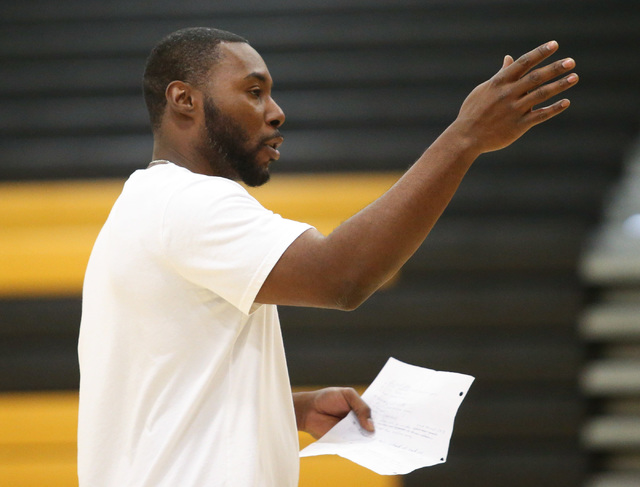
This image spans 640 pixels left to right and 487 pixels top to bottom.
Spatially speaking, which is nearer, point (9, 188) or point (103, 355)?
point (103, 355)

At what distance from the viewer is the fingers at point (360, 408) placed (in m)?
1.27

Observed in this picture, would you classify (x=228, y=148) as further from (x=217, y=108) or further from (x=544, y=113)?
(x=544, y=113)

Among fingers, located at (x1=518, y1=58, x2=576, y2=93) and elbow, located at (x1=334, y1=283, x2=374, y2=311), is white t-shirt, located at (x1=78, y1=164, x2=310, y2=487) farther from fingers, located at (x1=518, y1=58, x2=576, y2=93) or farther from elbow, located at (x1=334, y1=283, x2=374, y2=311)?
fingers, located at (x1=518, y1=58, x2=576, y2=93)

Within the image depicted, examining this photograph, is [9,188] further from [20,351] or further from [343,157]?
[343,157]

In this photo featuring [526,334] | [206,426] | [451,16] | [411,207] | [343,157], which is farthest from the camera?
[451,16]

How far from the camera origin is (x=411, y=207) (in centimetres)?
93

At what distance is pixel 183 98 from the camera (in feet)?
4.08

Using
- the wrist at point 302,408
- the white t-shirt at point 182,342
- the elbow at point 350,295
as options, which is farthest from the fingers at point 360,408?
the elbow at point 350,295

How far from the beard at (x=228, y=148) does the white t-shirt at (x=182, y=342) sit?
5.3 inches

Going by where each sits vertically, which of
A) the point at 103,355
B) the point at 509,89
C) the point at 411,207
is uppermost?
the point at 509,89

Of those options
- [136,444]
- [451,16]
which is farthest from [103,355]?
[451,16]

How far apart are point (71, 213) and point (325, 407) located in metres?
2.00

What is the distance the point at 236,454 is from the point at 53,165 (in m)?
2.50

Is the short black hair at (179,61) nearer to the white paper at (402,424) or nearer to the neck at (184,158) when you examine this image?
the neck at (184,158)
